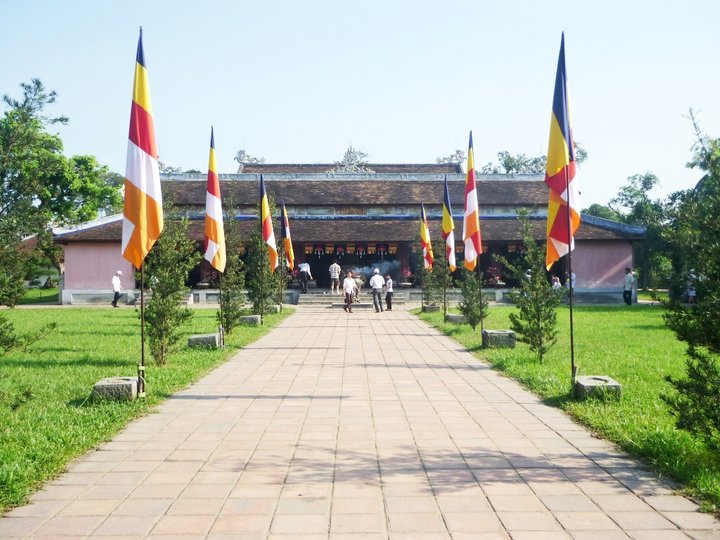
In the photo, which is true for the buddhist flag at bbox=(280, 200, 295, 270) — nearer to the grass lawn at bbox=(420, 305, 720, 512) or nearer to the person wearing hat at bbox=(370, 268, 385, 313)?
the person wearing hat at bbox=(370, 268, 385, 313)

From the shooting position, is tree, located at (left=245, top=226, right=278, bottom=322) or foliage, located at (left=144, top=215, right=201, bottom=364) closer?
foliage, located at (left=144, top=215, right=201, bottom=364)

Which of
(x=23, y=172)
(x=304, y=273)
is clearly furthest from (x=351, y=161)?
(x=23, y=172)

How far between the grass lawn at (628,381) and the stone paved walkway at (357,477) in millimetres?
196

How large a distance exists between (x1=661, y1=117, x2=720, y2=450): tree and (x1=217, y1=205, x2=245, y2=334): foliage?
430 inches

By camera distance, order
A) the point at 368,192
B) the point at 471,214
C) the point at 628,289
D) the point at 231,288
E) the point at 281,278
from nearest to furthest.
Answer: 1. the point at 471,214
2. the point at 231,288
3. the point at 281,278
4. the point at 628,289
5. the point at 368,192

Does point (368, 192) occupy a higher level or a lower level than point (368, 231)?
higher

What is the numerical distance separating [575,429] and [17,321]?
18179mm

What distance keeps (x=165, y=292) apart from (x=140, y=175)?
3245 mm

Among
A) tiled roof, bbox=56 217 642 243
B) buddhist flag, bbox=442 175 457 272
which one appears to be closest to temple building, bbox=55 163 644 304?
tiled roof, bbox=56 217 642 243

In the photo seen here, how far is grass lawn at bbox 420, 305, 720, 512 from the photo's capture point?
17.2 feet

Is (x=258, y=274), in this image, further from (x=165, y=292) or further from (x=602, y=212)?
(x=602, y=212)

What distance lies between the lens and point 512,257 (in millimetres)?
35438

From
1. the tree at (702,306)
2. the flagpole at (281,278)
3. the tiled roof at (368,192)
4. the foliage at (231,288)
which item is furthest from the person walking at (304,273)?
the tree at (702,306)

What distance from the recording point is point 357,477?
5.09 meters
